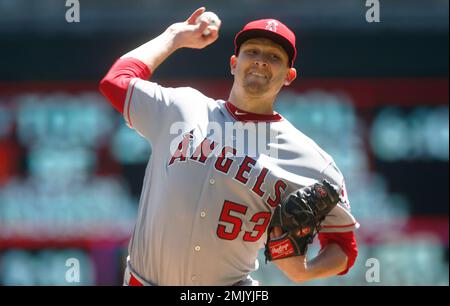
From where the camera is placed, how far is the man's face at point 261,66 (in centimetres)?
308

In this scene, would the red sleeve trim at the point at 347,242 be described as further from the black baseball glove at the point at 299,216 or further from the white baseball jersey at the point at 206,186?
the black baseball glove at the point at 299,216

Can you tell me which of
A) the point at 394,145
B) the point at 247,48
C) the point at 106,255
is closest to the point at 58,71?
the point at 106,255

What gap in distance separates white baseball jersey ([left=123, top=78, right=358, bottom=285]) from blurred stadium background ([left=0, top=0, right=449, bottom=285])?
10.1 feet

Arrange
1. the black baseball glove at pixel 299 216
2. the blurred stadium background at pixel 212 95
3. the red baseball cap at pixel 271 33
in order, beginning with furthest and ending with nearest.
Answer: the blurred stadium background at pixel 212 95, the red baseball cap at pixel 271 33, the black baseball glove at pixel 299 216

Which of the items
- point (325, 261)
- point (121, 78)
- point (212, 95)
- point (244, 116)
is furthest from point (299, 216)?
point (212, 95)

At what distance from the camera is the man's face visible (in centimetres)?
308

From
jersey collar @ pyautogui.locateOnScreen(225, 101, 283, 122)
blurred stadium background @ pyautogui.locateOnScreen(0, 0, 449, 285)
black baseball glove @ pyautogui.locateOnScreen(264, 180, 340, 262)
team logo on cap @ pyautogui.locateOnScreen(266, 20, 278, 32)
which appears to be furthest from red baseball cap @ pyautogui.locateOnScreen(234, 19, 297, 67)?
blurred stadium background @ pyautogui.locateOnScreen(0, 0, 449, 285)

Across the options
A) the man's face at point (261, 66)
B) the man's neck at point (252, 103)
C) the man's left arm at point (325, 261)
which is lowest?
the man's left arm at point (325, 261)

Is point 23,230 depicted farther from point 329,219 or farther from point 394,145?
point 329,219

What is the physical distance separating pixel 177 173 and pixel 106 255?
3.26m

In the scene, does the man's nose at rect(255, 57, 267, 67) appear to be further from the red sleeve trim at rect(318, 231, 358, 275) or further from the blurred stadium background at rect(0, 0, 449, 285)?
the blurred stadium background at rect(0, 0, 449, 285)

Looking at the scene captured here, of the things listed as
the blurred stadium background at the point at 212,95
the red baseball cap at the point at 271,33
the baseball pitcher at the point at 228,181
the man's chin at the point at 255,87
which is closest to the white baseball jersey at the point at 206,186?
the baseball pitcher at the point at 228,181

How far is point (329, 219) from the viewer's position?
3070 mm

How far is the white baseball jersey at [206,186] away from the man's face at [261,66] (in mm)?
138
